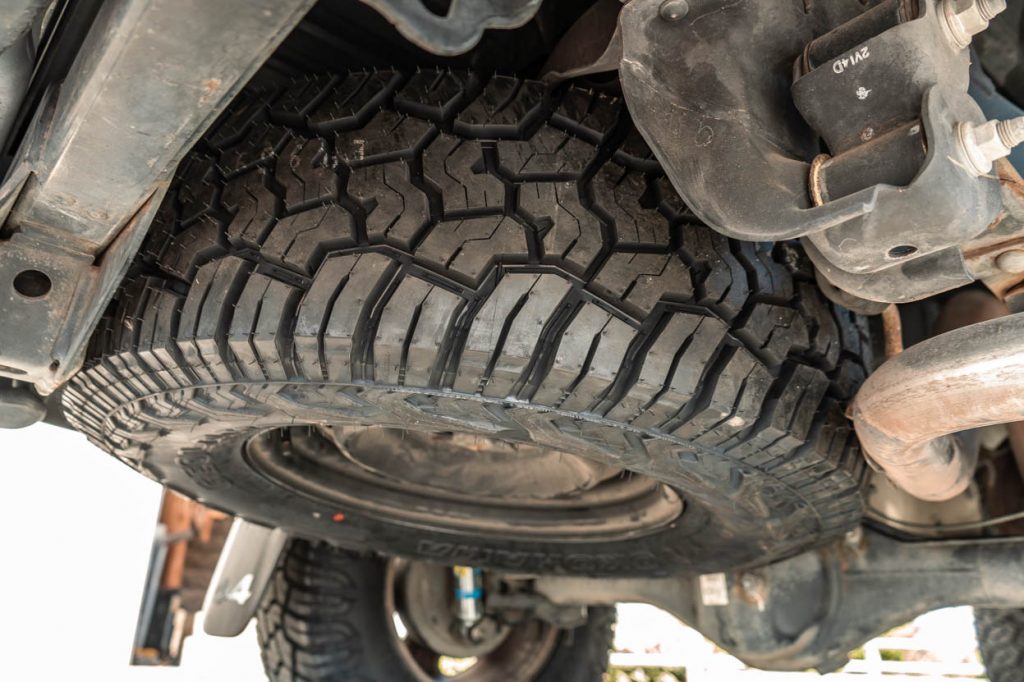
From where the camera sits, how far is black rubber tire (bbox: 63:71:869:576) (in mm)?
1103

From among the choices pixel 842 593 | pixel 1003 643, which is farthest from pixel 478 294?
pixel 1003 643

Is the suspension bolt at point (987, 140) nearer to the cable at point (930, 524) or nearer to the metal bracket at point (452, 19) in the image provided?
the metal bracket at point (452, 19)

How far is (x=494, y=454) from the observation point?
2111 mm

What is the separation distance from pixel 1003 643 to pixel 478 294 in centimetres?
253

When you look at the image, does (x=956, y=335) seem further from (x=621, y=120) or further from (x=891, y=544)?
(x=891, y=544)

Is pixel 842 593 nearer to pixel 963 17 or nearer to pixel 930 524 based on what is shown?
pixel 930 524

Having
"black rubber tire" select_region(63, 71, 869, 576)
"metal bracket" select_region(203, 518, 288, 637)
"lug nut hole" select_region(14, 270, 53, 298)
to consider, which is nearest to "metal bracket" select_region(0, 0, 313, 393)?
"lug nut hole" select_region(14, 270, 53, 298)

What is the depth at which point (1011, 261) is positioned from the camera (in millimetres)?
1115

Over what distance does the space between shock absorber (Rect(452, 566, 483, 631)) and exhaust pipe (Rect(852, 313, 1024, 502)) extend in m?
1.62

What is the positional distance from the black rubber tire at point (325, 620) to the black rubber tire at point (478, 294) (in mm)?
1229

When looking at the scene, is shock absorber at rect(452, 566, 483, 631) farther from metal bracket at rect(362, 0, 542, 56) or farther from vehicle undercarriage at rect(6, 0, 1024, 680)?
metal bracket at rect(362, 0, 542, 56)

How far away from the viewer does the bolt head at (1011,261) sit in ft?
3.63

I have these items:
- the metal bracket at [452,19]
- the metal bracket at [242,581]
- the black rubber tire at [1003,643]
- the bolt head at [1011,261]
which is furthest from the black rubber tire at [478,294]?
the black rubber tire at [1003,643]

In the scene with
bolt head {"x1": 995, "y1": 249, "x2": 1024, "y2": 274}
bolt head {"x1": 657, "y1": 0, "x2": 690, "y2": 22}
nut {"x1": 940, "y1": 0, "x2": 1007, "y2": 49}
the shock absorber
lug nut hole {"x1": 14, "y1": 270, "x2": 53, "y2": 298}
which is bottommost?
the shock absorber
